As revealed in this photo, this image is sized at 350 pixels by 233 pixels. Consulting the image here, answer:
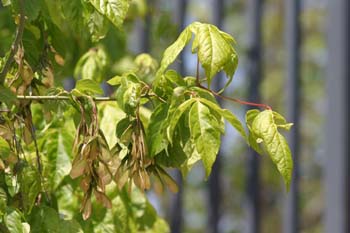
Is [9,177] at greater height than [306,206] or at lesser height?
greater

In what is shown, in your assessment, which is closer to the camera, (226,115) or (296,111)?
(226,115)

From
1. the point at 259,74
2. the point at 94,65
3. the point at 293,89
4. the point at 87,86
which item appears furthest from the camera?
the point at 259,74

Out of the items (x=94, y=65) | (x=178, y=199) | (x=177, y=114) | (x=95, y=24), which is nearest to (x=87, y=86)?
(x=95, y=24)

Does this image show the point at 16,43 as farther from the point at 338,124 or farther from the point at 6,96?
the point at 338,124

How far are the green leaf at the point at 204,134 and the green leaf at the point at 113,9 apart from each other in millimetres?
224

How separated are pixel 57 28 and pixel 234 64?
0.50m

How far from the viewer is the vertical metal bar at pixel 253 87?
3.66m

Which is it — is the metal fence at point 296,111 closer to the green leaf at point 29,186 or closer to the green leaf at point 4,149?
the green leaf at point 29,186

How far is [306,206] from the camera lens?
6215 mm

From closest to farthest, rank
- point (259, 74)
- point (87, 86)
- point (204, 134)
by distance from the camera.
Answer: point (204, 134), point (87, 86), point (259, 74)

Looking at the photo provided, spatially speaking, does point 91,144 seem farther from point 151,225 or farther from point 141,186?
point 151,225

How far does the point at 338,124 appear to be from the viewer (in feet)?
11.4

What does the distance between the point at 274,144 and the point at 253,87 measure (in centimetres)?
221

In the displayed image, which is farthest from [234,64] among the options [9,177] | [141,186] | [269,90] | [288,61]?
[269,90]
